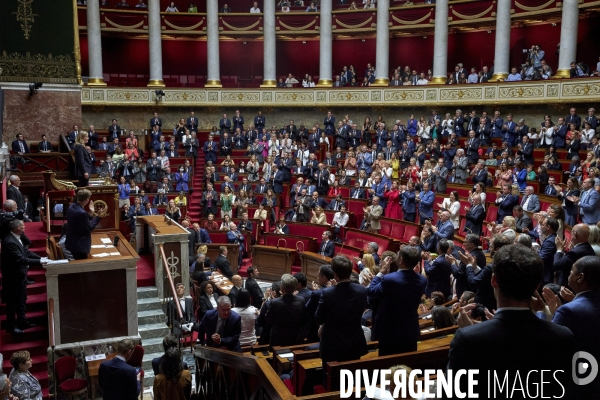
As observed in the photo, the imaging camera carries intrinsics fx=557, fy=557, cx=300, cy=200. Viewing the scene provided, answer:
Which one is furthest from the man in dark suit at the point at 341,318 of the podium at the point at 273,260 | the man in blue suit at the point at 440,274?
the podium at the point at 273,260

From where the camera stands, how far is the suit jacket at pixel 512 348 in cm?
214

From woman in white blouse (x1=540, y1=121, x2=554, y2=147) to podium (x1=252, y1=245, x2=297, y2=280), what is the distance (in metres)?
7.88

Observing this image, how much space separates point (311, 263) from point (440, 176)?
4.34 m

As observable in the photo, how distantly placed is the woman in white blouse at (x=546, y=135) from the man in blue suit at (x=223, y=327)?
1251 centimetres

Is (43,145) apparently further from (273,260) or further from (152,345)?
(152,345)

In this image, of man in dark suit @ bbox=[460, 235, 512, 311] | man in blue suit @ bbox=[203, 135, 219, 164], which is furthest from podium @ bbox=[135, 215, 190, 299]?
man in blue suit @ bbox=[203, 135, 219, 164]

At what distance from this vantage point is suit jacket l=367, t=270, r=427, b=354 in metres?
4.17

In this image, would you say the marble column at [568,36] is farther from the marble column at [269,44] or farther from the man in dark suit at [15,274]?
the man in dark suit at [15,274]

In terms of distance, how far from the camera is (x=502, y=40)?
69.1 ft

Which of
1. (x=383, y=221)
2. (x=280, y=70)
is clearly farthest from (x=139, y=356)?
(x=280, y=70)

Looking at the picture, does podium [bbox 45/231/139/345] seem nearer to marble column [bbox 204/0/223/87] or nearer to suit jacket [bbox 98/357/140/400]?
suit jacket [bbox 98/357/140/400]

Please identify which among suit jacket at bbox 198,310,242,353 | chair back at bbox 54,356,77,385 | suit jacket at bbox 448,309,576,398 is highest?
suit jacket at bbox 448,309,576,398

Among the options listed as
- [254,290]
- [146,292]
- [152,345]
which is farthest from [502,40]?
[152,345]

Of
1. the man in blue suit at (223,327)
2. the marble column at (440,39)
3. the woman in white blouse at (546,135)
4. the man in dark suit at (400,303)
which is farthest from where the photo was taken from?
the marble column at (440,39)
